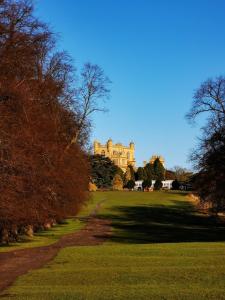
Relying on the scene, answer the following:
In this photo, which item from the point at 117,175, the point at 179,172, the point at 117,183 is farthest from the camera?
the point at 179,172

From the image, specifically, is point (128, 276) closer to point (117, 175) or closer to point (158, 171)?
point (117, 175)

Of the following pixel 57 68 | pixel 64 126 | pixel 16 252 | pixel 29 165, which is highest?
pixel 57 68

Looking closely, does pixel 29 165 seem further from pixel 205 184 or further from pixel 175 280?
pixel 205 184

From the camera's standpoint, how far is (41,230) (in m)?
41.0

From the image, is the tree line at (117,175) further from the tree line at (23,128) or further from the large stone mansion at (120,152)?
the tree line at (23,128)

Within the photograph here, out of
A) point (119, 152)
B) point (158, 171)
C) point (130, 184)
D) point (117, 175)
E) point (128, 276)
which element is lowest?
point (128, 276)

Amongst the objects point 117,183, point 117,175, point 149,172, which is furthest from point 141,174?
point 117,183

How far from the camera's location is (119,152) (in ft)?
582

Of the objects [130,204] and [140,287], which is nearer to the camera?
[140,287]

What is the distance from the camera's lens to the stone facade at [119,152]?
563ft

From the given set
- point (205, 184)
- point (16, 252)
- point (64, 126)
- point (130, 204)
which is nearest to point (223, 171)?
point (205, 184)

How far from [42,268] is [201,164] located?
85.7ft

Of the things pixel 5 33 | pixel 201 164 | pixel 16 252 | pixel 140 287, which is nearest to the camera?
pixel 140 287

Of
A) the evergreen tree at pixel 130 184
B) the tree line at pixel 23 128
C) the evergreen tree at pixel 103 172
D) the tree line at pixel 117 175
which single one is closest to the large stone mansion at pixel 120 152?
the tree line at pixel 117 175
